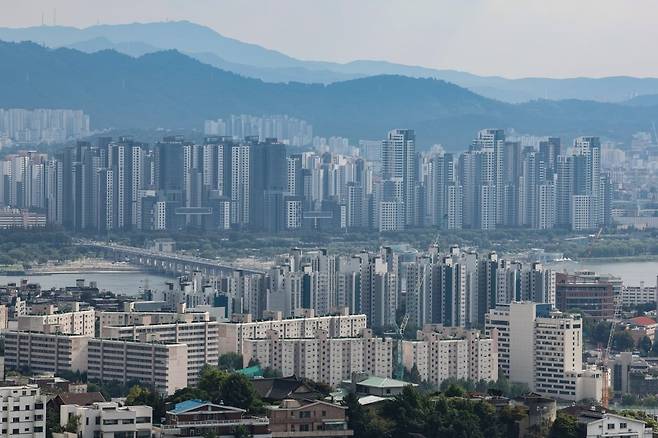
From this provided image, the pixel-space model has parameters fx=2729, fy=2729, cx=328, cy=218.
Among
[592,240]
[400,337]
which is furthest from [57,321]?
[592,240]

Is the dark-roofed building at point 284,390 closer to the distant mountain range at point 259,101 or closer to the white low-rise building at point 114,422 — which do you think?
the white low-rise building at point 114,422

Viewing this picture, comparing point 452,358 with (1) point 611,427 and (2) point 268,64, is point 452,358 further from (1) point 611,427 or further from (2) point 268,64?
(2) point 268,64

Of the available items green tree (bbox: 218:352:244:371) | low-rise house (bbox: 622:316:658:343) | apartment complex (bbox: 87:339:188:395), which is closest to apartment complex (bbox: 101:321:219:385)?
green tree (bbox: 218:352:244:371)

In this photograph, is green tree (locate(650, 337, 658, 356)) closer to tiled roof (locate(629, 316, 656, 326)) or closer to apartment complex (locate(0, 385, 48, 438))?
tiled roof (locate(629, 316, 656, 326))

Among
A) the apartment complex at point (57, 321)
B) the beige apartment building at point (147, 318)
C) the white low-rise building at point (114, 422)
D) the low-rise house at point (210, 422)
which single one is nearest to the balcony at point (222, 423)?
the low-rise house at point (210, 422)

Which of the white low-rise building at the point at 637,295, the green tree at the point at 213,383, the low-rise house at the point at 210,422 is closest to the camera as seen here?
the low-rise house at the point at 210,422

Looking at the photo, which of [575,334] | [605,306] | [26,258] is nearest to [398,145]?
[26,258]
